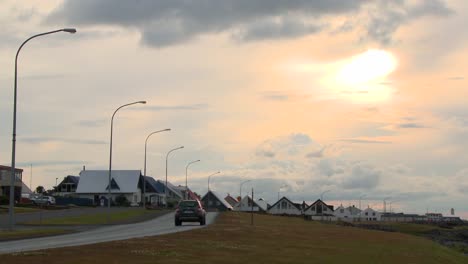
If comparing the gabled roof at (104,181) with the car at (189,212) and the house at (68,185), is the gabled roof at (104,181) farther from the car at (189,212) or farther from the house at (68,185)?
the car at (189,212)

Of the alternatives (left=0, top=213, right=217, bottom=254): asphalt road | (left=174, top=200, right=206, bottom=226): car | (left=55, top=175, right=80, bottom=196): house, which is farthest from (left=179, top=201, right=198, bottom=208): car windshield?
(left=55, top=175, right=80, bottom=196): house

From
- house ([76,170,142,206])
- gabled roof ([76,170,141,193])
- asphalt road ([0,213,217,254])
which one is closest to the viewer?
asphalt road ([0,213,217,254])

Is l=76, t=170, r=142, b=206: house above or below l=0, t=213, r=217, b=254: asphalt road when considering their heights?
above

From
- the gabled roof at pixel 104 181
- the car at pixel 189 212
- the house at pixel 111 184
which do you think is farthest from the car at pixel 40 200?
the car at pixel 189 212

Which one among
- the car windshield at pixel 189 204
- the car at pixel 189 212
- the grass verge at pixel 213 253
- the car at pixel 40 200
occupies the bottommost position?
the grass verge at pixel 213 253

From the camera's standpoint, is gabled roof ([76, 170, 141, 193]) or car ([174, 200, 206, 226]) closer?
car ([174, 200, 206, 226])

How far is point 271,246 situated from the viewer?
113 feet

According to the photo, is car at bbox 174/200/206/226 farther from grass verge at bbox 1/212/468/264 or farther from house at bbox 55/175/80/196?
house at bbox 55/175/80/196

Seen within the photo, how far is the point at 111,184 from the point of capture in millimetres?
154750

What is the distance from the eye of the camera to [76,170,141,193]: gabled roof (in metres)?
156

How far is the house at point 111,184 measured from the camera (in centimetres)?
15550

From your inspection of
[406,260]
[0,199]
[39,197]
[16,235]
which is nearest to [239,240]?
[406,260]

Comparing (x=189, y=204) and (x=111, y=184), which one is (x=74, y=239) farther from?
(x=111, y=184)

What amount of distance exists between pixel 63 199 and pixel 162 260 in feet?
385
